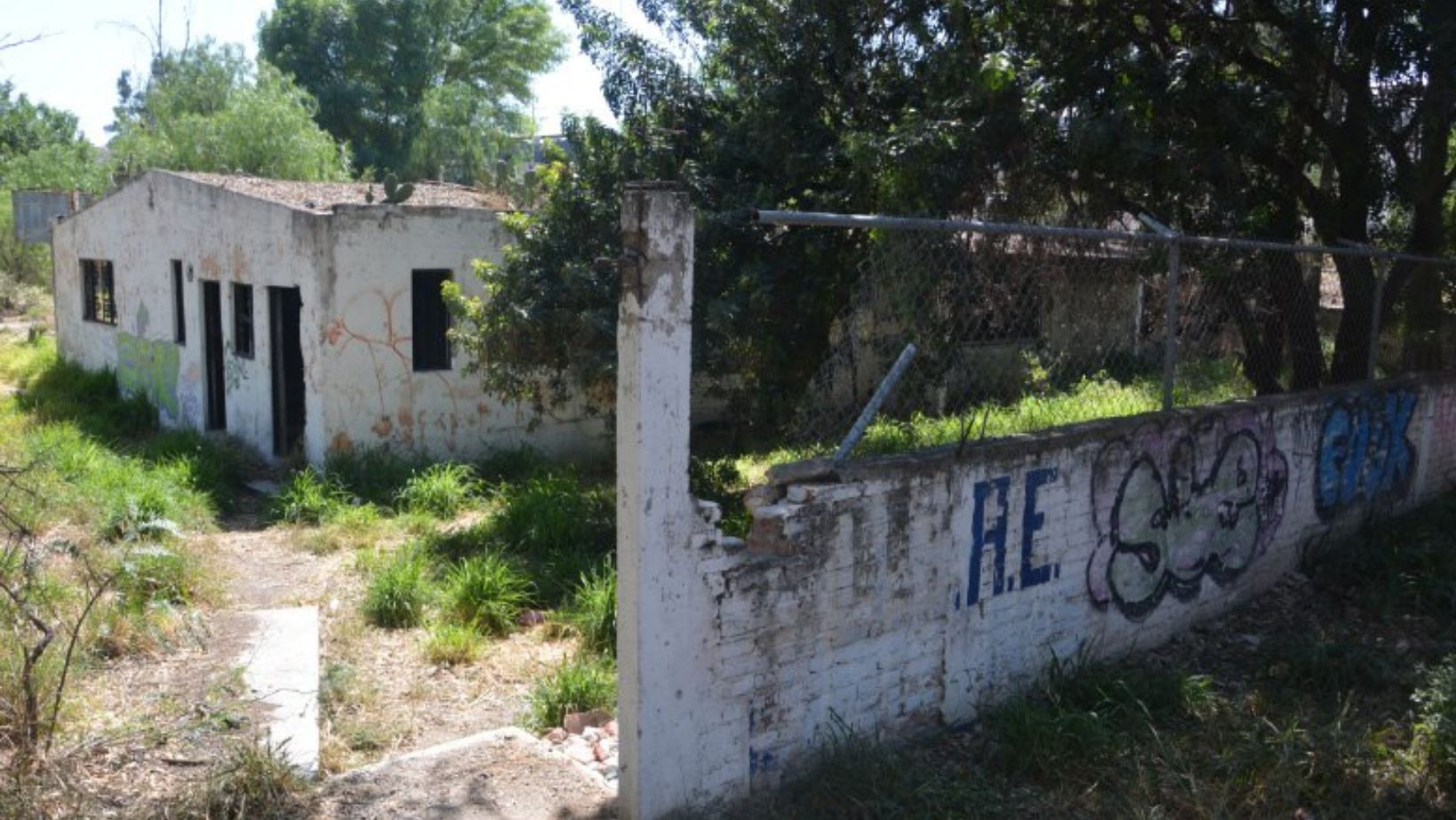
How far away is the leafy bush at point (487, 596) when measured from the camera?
678 cm

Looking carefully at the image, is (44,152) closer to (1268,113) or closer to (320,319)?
(320,319)

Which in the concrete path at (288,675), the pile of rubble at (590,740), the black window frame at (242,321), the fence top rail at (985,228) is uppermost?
the fence top rail at (985,228)

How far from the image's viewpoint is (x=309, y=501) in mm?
9586

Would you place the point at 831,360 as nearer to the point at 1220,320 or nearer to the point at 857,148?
the point at 857,148

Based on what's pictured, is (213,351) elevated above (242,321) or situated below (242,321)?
below

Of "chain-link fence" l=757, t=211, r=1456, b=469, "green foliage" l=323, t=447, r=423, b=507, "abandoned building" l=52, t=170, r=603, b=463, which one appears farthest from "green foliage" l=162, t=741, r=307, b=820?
"abandoned building" l=52, t=170, r=603, b=463

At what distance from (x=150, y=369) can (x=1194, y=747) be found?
13.4m

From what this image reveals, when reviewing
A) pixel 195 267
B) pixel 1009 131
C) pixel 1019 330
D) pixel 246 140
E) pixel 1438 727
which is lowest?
pixel 1438 727

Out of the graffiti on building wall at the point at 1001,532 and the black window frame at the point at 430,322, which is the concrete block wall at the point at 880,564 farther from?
the black window frame at the point at 430,322

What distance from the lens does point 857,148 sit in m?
6.67

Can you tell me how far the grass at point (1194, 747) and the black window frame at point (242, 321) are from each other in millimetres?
9785

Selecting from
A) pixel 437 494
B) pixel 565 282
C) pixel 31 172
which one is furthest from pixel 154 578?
pixel 31 172

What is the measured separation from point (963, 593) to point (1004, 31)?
174 inches

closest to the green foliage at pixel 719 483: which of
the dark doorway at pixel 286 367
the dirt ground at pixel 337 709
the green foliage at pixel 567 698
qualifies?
the dirt ground at pixel 337 709
